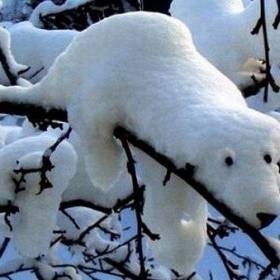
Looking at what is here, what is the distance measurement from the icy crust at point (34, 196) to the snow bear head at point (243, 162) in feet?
2.44

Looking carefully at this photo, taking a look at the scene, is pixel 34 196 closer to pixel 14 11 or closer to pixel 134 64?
pixel 134 64

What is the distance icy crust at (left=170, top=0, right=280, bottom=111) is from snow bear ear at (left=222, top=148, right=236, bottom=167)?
1035 mm

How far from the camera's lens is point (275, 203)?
1.13 meters

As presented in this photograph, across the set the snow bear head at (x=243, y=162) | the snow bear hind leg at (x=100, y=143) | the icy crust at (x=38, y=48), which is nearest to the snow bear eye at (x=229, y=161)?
the snow bear head at (x=243, y=162)

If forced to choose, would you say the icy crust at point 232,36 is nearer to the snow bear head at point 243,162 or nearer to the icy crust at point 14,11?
the snow bear head at point 243,162

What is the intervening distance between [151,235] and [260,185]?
242 millimetres

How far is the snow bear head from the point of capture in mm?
1133

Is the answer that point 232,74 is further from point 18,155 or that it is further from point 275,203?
point 275,203

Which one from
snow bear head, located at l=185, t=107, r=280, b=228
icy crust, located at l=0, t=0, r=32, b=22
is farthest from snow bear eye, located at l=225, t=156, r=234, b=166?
icy crust, located at l=0, t=0, r=32, b=22

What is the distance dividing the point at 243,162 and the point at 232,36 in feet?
4.87

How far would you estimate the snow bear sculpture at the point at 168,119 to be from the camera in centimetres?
116

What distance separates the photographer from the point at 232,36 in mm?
2592

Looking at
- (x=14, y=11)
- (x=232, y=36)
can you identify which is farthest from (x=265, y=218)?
(x=14, y=11)

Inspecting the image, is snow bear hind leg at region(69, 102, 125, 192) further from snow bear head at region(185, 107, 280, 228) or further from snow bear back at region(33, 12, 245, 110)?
snow bear head at region(185, 107, 280, 228)
